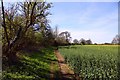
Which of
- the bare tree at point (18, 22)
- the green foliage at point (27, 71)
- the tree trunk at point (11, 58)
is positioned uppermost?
the bare tree at point (18, 22)

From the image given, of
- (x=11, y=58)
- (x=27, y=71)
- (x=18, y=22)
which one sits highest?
(x=18, y=22)

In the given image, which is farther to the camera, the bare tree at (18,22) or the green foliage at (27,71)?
the bare tree at (18,22)

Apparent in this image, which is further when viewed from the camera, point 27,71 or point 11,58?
point 11,58

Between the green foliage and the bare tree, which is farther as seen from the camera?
the bare tree

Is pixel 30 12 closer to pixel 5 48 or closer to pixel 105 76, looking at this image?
pixel 5 48

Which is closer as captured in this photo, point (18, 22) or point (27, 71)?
point (27, 71)

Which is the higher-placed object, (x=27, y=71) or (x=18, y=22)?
(x=18, y=22)

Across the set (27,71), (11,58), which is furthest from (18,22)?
(27,71)

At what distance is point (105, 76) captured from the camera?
9234mm

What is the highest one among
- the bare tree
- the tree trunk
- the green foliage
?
the bare tree

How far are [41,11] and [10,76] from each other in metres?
6.86

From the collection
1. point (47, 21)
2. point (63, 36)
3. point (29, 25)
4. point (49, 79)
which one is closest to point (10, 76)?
point (49, 79)

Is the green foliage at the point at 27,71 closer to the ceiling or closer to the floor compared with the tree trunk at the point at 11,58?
closer to the floor

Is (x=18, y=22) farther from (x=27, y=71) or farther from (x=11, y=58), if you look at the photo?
(x=27, y=71)
